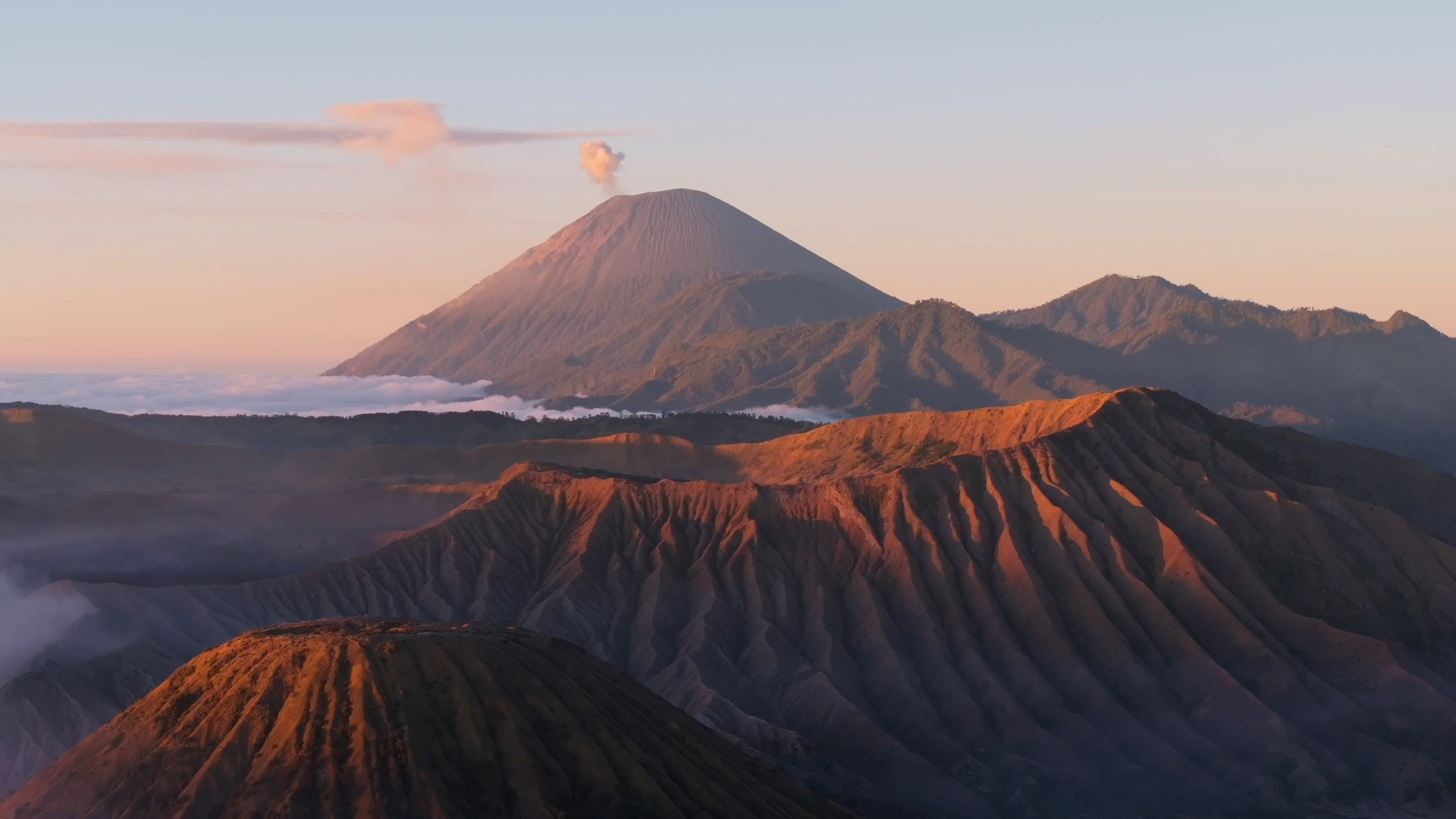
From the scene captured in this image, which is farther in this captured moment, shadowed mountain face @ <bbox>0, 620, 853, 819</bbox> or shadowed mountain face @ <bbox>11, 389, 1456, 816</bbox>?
shadowed mountain face @ <bbox>11, 389, 1456, 816</bbox>

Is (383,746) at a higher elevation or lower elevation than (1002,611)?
higher

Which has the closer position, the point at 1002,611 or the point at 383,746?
the point at 383,746

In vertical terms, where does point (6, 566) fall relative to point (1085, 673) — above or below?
above

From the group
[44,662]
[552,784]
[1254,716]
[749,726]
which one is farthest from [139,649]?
[1254,716]

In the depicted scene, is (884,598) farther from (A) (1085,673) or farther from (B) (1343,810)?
(B) (1343,810)
